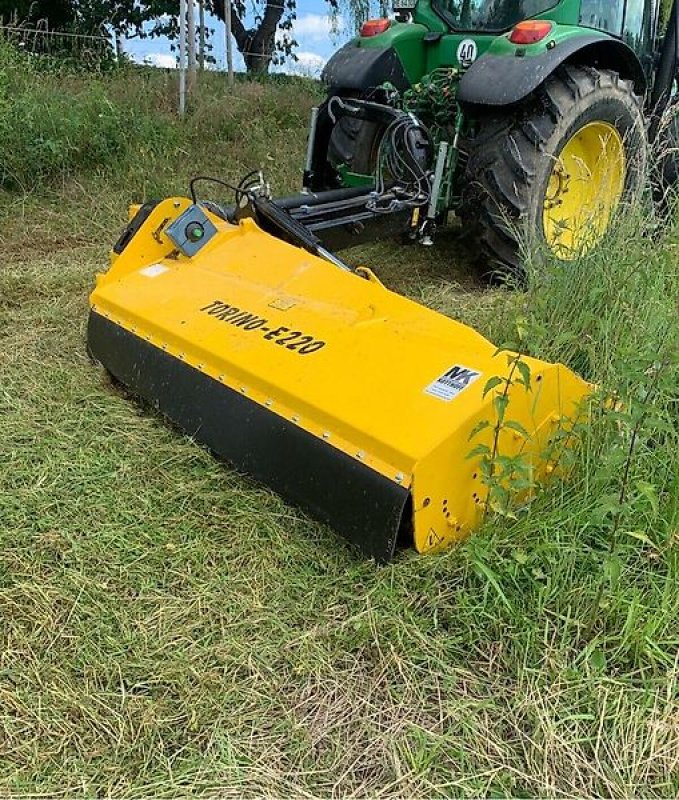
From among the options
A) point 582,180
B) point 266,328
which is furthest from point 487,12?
point 266,328

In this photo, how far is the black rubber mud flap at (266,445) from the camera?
1952 millimetres

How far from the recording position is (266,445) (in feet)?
7.27

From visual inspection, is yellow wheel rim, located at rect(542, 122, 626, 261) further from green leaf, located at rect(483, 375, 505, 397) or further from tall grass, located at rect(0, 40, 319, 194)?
tall grass, located at rect(0, 40, 319, 194)

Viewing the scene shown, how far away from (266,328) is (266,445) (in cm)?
40

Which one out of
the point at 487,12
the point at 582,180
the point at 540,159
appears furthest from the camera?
the point at 487,12

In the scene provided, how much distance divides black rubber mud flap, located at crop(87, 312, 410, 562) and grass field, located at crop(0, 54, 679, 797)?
90 mm

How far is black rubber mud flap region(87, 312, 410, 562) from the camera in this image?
195 centimetres

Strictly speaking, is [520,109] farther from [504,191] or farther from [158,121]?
[158,121]

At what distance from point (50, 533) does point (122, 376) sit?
0.76 meters

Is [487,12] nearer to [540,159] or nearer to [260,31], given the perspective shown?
[540,159]

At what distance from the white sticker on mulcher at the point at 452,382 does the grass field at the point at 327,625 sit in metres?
0.19

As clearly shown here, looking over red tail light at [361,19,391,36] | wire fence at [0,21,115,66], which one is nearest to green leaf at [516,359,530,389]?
red tail light at [361,19,391,36]

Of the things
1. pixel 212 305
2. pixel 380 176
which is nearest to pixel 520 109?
pixel 380 176

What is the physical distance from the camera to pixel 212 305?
2.60 m
